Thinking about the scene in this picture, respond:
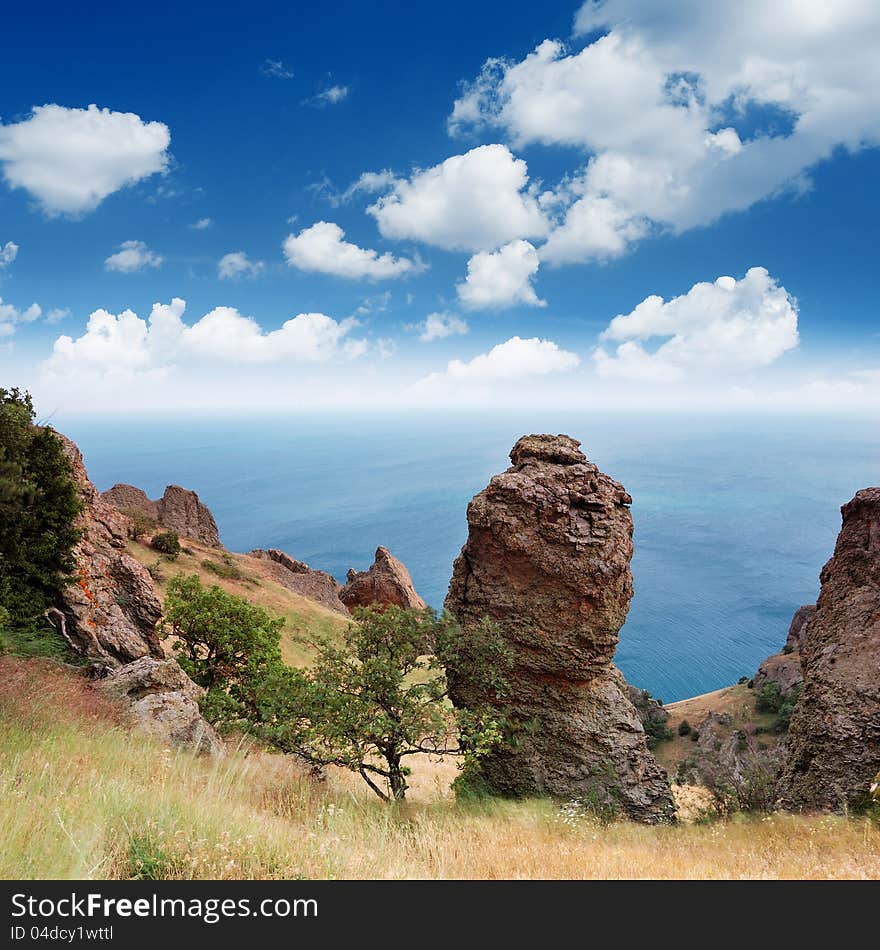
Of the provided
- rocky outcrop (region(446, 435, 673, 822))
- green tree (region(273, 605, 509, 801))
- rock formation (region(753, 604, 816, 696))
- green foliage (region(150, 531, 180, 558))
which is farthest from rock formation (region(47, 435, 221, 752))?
rock formation (region(753, 604, 816, 696))

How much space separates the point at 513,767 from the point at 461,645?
10.5ft

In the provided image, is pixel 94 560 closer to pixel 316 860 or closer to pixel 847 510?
pixel 316 860

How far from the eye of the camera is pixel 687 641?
150500 millimetres

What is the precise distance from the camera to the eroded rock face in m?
14.6

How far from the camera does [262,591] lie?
47344 millimetres

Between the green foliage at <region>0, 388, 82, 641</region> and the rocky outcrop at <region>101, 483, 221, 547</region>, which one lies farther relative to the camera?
the rocky outcrop at <region>101, 483, 221, 547</region>

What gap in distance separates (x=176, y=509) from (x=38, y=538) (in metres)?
48.6

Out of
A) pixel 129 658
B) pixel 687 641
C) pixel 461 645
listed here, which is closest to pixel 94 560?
pixel 129 658

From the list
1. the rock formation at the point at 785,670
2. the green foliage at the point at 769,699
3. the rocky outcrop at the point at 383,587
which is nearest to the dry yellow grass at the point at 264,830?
the rocky outcrop at the point at 383,587

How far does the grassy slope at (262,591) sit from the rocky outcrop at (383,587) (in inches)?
160

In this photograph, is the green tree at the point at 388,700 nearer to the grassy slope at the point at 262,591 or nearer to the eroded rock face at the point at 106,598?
the eroded rock face at the point at 106,598

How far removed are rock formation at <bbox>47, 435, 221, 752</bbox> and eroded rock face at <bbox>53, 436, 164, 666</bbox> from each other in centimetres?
2

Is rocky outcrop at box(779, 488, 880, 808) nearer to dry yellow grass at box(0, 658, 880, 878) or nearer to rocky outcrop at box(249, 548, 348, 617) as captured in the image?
dry yellow grass at box(0, 658, 880, 878)

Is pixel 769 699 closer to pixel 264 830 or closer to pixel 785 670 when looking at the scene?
pixel 785 670
